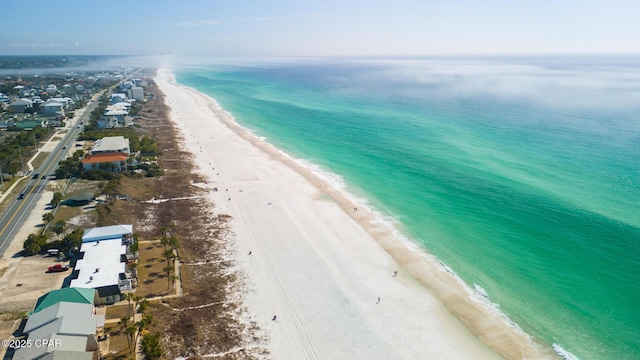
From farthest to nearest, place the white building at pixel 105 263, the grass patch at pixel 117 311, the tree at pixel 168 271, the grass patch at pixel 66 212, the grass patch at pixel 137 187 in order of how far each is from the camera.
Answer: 1. the grass patch at pixel 137 187
2. the grass patch at pixel 66 212
3. the tree at pixel 168 271
4. the white building at pixel 105 263
5. the grass patch at pixel 117 311

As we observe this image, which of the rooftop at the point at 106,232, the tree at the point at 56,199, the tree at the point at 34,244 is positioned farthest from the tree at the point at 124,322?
the tree at the point at 56,199

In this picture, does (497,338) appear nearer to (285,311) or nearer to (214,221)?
(285,311)

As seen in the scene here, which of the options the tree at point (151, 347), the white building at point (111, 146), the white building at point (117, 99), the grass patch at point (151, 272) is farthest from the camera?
the white building at point (117, 99)

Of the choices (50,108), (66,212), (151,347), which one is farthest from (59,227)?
(50,108)

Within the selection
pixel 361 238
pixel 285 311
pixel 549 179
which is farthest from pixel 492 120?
pixel 285 311

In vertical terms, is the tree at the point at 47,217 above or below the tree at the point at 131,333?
above

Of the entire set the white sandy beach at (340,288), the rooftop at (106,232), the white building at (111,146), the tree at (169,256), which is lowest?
the white sandy beach at (340,288)

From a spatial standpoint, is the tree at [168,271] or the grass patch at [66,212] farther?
the grass patch at [66,212]

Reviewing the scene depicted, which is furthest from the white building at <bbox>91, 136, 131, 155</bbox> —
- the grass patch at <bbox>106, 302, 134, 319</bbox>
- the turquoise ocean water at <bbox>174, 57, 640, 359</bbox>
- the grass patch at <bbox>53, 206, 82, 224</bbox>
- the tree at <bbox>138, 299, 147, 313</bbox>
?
the tree at <bbox>138, 299, 147, 313</bbox>

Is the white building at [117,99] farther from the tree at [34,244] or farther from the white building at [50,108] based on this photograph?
the tree at [34,244]
